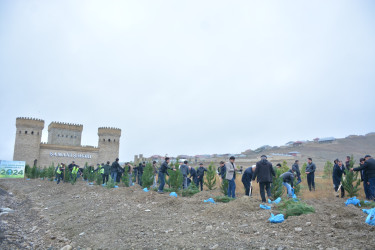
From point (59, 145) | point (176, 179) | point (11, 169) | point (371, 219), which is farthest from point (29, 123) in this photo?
point (371, 219)

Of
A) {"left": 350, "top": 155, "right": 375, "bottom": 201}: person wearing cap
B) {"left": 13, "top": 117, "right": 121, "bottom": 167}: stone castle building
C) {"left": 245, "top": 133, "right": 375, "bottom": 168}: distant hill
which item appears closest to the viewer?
{"left": 350, "top": 155, "right": 375, "bottom": 201}: person wearing cap

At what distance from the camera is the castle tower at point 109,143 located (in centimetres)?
4216

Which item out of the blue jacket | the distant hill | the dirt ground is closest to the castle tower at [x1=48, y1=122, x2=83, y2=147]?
the distant hill

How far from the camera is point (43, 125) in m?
39.4

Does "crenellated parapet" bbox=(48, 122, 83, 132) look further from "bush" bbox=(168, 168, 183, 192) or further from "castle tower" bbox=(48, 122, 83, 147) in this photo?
"bush" bbox=(168, 168, 183, 192)

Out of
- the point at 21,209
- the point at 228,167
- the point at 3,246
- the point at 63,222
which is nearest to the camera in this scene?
the point at 3,246

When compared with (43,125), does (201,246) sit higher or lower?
lower

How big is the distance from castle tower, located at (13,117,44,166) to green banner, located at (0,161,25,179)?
1191cm

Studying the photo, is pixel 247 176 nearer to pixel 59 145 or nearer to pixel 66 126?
pixel 59 145

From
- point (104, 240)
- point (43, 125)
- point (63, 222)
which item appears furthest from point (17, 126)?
point (104, 240)

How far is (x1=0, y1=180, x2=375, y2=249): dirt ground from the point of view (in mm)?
4797

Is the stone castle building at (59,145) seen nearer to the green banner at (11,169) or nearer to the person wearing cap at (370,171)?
the green banner at (11,169)

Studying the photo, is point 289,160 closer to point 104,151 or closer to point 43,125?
point 104,151

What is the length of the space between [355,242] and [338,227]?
824mm
